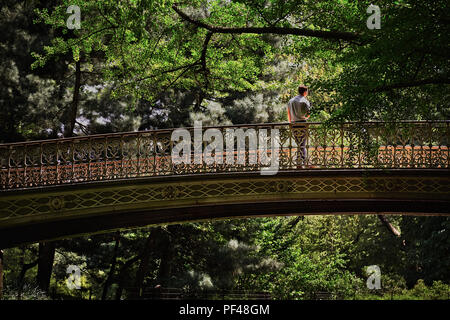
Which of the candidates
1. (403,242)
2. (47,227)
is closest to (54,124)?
(47,227)

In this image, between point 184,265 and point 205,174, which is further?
point 184,265

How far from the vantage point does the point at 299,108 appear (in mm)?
12133

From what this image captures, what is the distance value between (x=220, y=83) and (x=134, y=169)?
4190mm

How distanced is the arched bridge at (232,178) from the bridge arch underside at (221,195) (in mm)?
24

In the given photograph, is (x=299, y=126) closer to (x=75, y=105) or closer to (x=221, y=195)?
(x=221, y=195)

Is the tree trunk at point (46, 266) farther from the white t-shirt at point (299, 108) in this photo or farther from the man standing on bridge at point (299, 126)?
the white t-shirt at point (299, 108)

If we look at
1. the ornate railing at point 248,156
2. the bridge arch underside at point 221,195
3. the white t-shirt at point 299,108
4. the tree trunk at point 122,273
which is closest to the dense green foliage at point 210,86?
the tree trunk at point 122,273

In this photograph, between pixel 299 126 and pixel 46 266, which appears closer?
pixel 299 126

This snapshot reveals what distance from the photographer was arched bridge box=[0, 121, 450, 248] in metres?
12.1

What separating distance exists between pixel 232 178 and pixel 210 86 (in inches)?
148

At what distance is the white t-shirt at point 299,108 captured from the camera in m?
11.9

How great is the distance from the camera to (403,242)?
89.6 ft

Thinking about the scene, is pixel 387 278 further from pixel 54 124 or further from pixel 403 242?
pixel 54 124

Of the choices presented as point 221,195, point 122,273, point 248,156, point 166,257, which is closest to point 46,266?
point 122,273
